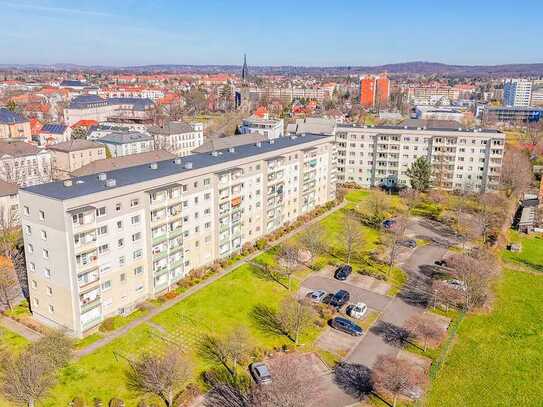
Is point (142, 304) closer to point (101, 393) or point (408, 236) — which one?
point (101, 393)

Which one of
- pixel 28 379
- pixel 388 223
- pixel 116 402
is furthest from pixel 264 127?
pixel 28 379

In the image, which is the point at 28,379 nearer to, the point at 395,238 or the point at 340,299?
the point at 340,299

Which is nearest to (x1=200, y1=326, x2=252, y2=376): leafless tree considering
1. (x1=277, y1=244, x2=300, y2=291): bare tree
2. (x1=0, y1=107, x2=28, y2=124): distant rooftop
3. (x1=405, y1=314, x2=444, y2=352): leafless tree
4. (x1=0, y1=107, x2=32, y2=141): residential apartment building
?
(x1=277, y1=244, x2=300, y2=291): bare tree

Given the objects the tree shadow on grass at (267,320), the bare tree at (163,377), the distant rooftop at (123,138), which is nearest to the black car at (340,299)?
the tree shadow on grass at (267,320)

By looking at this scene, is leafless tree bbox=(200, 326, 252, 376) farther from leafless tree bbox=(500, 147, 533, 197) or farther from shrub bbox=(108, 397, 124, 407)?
leafless tree bbox=(500, 147, 533, 197)

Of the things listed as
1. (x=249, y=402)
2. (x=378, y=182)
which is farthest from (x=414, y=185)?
(x=249, y=402)

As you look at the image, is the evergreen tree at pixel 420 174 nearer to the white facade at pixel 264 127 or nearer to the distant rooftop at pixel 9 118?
the white facade at pixel 264 127

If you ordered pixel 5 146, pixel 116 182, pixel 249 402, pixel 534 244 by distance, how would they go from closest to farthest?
pixel 249 402 → pixel 116 182 → pixel 534 244 → pixel 5 146
